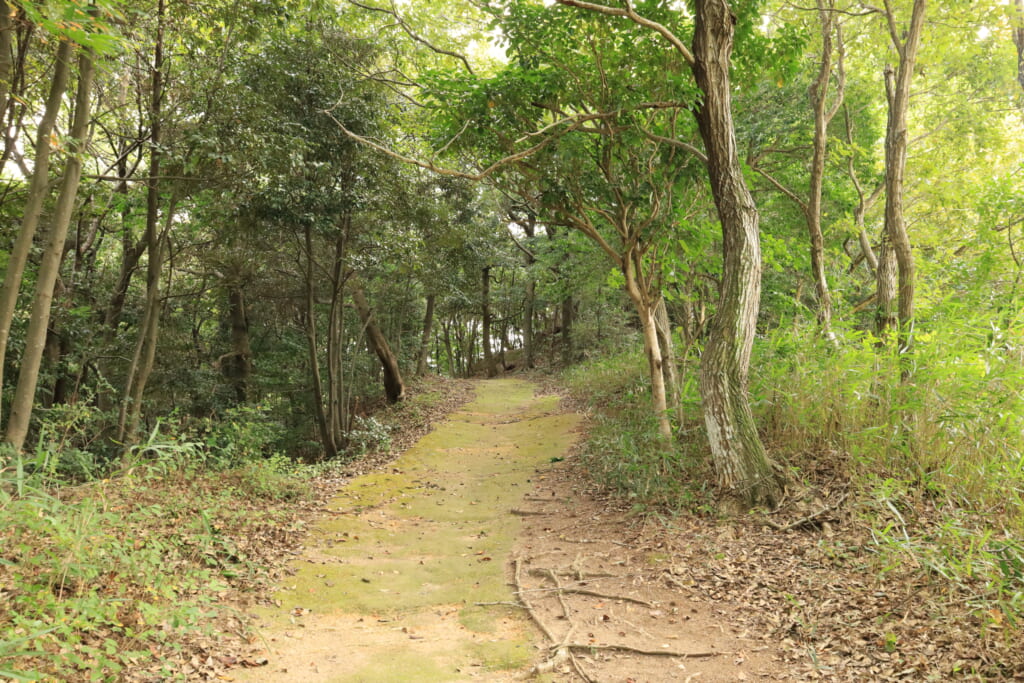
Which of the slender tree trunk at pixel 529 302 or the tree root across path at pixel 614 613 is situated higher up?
the slender tree trunk at pixel 529 302

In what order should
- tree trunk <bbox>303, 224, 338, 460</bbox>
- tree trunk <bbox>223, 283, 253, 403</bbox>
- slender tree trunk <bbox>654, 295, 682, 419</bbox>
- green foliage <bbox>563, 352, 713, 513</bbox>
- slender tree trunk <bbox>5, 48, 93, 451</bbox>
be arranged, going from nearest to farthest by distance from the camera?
1. slender tree trunk <bbox>5, 48, 93, 451</bbox>
2. green foliage <bbox>563, 352, 713, 513</bbox>
3. slender tree trunk <bbox>654, 295, 682, 419</bbox>
4. tree trunk <bbox>303, 224, 338, 460</bbox>
5. tree trunk <bbox>223, 283, 253, 403</bbox>

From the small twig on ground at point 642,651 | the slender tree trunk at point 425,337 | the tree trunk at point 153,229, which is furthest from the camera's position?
the slender tree trunk at point 425,337

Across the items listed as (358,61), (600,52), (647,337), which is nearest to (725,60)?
(600,52)

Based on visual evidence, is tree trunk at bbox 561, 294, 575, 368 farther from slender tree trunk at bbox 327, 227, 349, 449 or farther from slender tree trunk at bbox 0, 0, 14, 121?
slender tree trunk at bbox 0, 0, 14, 121

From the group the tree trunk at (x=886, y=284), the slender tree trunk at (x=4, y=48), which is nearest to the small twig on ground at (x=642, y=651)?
the tree trunk at (x=886, y=284)

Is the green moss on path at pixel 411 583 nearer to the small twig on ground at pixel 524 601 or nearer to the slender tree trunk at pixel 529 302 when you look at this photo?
the small twig on ground at pixel 524 601

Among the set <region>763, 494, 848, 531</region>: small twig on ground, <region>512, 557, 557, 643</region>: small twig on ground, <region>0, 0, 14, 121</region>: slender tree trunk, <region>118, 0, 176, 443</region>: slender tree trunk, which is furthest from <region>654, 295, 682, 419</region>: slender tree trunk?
<region>0, 0, 14, 121</region>: slender tree trunk

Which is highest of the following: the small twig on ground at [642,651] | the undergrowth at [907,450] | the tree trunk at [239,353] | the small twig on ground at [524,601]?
the tree trunk at [239,353]

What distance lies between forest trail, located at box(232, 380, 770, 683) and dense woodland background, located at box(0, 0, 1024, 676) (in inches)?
43.4

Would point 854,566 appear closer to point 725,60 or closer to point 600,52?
point 725,60

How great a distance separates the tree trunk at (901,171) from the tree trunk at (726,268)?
5.90 feet

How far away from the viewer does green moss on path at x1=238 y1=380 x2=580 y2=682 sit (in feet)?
11.6

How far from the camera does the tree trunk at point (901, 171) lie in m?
6.11

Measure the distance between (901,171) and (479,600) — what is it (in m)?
6.59
